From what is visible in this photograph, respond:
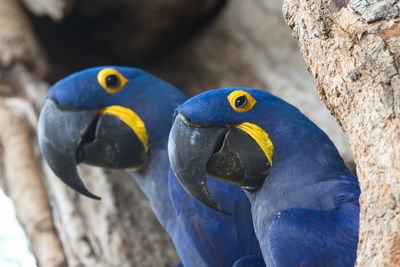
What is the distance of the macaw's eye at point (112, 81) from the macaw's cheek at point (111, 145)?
5.6 inches

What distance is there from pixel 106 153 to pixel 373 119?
4.68 feet

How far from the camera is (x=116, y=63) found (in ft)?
14.8

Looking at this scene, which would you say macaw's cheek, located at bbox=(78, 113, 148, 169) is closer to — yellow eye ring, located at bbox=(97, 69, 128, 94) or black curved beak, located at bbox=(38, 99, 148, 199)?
black curved beak, located at bbox=(38, 99, 148, 199)

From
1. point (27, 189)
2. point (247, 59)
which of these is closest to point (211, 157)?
point (27, 189)

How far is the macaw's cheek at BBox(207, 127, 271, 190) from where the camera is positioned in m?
2.40

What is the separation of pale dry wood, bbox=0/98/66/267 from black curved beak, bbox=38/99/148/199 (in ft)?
2.70

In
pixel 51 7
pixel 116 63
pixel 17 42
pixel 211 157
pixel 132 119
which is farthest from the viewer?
pixel 116 63

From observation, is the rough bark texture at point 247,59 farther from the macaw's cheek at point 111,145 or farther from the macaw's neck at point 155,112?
the macaw's cheek at point 111,145

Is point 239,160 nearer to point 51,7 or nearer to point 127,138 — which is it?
A: point 127,138

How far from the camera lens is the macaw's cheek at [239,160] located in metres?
2.40

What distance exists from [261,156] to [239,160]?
8cm

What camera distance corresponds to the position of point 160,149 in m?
3.03

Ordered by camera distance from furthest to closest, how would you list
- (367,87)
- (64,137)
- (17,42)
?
(17,42) → (64,137) → (367,87)

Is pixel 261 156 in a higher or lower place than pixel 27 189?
higher
